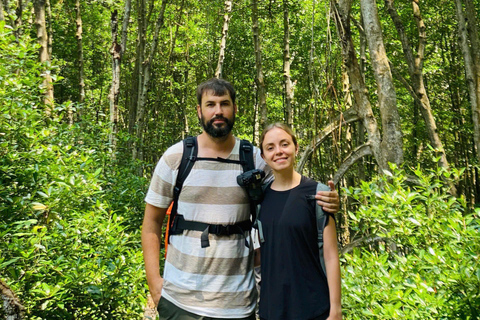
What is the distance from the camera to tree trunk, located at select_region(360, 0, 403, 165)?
5.10 m

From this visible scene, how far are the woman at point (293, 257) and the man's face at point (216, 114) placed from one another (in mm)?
334

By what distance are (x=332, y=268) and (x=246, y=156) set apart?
911 millimetres

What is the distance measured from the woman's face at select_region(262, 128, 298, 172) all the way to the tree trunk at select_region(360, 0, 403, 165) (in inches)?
107

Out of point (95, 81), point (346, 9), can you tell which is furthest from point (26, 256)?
point (95, 81)

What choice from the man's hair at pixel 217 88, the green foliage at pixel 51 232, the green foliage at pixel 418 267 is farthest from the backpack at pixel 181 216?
the green foliage at pixel 51 232

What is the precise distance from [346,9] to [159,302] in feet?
13.6

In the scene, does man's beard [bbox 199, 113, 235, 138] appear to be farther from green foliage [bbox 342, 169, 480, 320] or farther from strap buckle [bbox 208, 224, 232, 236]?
green foliage [bbox 342, 169, 480, 320]

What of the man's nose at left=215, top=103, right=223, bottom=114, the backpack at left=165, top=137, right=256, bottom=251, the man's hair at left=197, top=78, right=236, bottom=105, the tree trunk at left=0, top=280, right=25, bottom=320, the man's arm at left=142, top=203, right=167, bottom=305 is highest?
the man's hair at left=197, top=78, right=236, bottom=105

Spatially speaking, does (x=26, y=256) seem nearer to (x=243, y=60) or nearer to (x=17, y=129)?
(x=17, y=129)

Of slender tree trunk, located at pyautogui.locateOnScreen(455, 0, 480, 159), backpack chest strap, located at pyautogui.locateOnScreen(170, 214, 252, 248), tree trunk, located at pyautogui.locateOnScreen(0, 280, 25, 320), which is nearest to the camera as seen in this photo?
backpack chest strap, located at pyautogui.locateOnScreen(170, 214, 252, 248)

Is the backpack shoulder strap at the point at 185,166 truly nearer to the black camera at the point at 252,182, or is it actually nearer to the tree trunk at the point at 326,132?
the black camera at the point at 252,182

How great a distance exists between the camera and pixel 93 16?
2091 centimetres

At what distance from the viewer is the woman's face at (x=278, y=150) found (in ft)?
8.84

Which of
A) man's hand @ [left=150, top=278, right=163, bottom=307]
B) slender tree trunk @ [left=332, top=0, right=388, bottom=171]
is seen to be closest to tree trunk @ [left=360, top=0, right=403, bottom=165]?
slender tree trunk @ [left=332, top=0, right=388, bottom=171]
